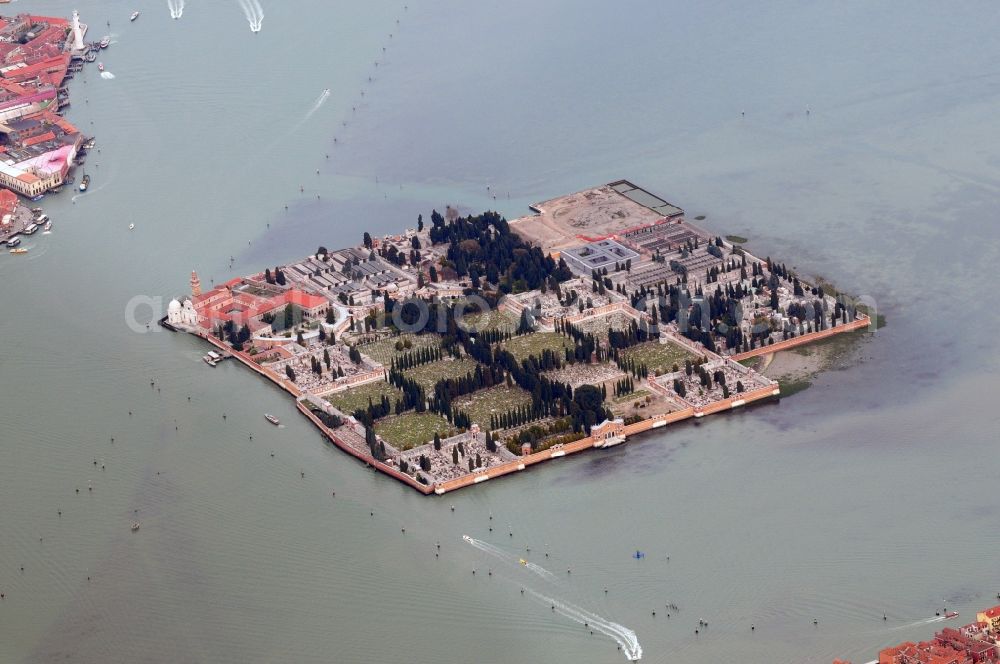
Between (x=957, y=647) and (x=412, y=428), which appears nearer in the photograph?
(x=957, y=647)

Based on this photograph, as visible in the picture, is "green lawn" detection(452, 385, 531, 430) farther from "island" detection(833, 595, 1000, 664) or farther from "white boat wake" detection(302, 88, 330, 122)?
"white boat wake" detection(302, 88, 330, 122)

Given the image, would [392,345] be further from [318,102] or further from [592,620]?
[318,102]

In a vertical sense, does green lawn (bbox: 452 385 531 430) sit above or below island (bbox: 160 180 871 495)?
below

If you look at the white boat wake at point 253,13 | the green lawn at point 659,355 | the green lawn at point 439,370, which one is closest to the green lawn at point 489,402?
the green lawn at point 439,370

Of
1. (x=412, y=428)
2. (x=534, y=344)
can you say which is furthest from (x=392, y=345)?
(x=412, y=428)

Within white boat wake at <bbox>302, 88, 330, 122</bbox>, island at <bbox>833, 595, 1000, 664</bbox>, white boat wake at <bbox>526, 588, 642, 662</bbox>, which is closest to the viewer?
island at <bbox>833, 595, 1000, 664</bbox>

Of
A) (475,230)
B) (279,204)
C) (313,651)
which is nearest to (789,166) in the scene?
(475,230)

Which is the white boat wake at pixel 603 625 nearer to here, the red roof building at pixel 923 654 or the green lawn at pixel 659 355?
the red roof building at pixel 923 654

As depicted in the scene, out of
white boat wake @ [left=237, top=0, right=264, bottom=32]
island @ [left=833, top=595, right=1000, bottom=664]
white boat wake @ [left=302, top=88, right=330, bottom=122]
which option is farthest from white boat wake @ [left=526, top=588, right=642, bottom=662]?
white boat wake @ [left=237, top=0, right=264, bottom=32]
